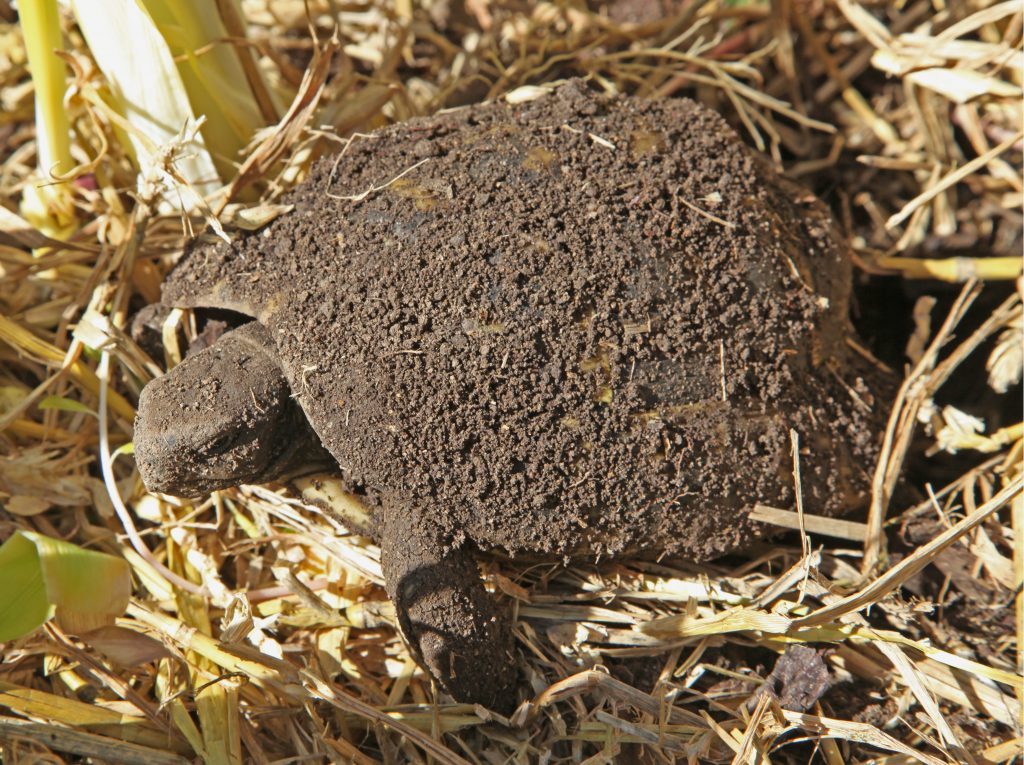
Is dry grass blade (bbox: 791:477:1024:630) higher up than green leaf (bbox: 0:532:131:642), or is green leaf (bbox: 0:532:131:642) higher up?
green leaf (bbox: 0:532:131:642)

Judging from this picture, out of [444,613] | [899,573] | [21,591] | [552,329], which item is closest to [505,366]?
[552,329]

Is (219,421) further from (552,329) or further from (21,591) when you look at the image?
(552,329)

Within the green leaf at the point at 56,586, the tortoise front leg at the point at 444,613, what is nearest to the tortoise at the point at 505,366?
the tortoise front leg at the point at 444,613

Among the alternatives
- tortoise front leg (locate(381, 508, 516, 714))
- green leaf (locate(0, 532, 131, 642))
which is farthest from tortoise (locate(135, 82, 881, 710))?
green leaf (locate(0, 532, 131, 642))

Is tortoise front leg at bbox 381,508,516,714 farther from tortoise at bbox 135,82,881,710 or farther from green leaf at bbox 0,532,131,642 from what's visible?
green leaf at bbox 0,532,131,642

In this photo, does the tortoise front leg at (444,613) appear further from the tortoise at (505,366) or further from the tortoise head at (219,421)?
the tortoise head at (219,421)

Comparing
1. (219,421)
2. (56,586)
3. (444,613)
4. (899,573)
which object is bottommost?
(899,573)

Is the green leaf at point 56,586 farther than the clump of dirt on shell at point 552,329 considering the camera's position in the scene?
No
